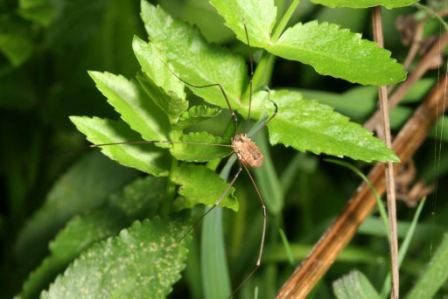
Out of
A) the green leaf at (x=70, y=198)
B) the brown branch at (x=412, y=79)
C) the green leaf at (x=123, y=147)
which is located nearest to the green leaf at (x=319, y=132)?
the green leaf at (x=123, y=147)

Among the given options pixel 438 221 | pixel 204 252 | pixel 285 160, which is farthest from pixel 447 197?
pixel 204 252

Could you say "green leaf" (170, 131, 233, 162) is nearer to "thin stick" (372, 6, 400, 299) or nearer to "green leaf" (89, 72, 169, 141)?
"green leaf" (89, 72, 169, 141)

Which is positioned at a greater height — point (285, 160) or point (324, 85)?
point (324, 85)

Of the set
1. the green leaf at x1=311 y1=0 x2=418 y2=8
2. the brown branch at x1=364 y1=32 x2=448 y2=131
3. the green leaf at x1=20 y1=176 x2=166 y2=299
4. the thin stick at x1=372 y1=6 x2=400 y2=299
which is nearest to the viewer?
the green leaf at x1=311 y1=0 x2=418 y2=8

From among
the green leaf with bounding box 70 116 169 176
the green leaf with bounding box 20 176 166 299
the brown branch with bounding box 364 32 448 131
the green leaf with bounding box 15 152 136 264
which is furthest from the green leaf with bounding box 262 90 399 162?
the green leaf with bounding box 15 152 136 264

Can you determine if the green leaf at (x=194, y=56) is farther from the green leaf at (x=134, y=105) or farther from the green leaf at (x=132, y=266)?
the green leaf at (x=132, y=266)

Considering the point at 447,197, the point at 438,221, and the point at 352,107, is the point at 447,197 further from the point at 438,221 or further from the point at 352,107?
the point at 352,107
